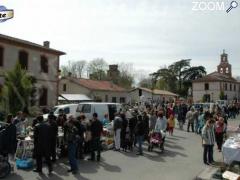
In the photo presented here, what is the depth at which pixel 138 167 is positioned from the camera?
39.4 feet

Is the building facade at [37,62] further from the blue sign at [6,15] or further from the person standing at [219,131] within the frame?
the person standing at [219,131]

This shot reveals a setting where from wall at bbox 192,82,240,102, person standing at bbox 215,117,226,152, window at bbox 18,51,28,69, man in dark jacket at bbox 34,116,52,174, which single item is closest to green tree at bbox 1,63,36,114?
window at bbox 18,51,28,69

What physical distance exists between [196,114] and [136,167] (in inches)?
490

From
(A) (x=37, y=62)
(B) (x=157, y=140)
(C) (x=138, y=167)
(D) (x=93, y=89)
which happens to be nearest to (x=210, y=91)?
(D) (x=93, y=89)

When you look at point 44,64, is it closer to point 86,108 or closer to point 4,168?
Answer: point 86,108

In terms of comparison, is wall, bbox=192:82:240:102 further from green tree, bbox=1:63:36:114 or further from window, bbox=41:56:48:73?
green tree, bbox=1:63:36:114

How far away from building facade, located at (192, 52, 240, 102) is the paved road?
7061 centimetres

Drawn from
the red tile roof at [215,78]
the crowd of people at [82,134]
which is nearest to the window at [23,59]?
the crowd of people at [82,134]

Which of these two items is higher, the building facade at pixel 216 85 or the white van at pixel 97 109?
the building facade at pixel 216 85

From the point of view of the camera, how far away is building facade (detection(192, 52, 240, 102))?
86.4 metres

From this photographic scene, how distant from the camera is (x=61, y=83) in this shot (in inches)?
2381

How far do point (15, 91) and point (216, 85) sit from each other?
6667cm

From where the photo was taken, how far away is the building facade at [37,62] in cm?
3272

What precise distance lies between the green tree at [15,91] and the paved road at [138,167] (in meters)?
15.1
